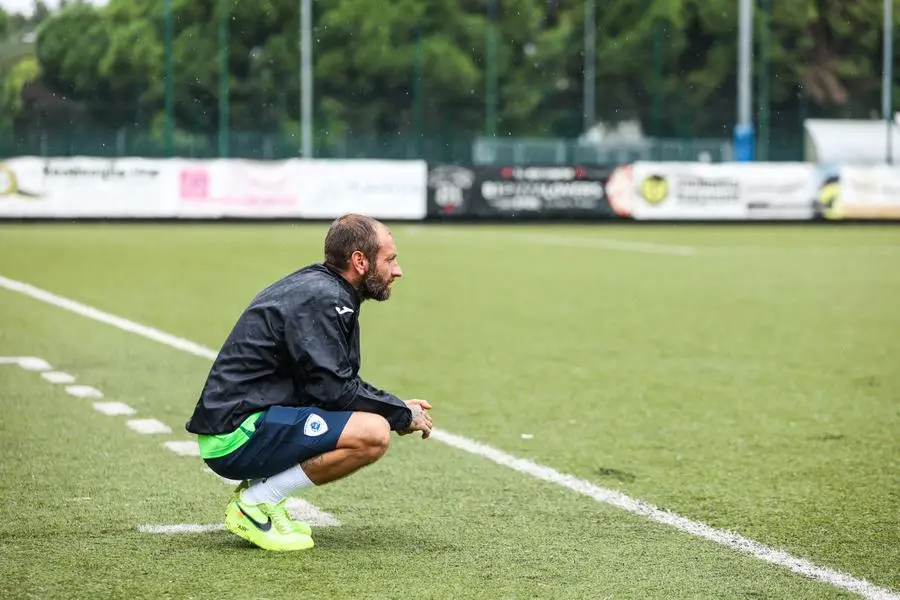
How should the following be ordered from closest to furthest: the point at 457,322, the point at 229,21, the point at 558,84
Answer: the point at 457,322
the point at 229,21
the point at 558,84

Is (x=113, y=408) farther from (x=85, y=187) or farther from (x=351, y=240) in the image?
(x=85, y=187)

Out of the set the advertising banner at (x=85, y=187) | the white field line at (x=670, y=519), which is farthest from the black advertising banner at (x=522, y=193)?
the white field line at (x=670, y=519)

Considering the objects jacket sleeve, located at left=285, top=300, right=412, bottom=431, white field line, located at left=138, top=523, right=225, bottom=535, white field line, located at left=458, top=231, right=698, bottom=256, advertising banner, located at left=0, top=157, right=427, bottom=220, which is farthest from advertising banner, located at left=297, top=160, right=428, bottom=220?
jacket sleeve, located at left=285, top=300, right=412, bottom=431

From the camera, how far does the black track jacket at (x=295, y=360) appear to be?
18.5 feet

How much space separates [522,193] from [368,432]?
1097 inches

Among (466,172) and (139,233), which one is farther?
(466,172)

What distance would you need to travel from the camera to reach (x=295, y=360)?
566cm

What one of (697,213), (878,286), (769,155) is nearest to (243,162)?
(697,213)

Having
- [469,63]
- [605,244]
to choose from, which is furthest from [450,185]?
[469,63]

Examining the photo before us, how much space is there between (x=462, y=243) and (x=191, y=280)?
28.8 ft

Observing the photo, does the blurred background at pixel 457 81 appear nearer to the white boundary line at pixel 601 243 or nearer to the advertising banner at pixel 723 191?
the advertising banner at pixel 723 191

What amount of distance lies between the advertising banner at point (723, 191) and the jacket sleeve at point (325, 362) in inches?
1092

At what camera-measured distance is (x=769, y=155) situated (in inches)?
1805

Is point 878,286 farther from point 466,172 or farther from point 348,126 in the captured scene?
point 348,126
